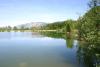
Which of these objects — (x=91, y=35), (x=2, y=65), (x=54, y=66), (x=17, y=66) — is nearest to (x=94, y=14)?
(x=91, y=35)

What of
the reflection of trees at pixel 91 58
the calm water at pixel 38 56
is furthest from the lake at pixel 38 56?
the reflection of trees at pixel 91 58

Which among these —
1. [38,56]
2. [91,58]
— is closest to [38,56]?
[38,56]

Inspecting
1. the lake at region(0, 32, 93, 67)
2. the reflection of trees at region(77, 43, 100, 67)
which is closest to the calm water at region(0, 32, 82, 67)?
the lake at region(0, 32, 93, 67)

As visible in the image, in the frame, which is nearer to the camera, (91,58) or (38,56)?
(91,58)

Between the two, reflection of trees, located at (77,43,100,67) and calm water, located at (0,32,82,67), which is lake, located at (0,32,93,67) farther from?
reflection of trees, located at (77,43,100,67)

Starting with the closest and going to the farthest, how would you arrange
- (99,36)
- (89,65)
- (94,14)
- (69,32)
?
1. (99,36)
2. (94,14)
3. (89,65)
4. (69,32)

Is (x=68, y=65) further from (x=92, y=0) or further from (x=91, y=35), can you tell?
(x=92, y=0)

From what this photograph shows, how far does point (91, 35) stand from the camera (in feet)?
50.2

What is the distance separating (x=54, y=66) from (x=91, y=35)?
15.7ft

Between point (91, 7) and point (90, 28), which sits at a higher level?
point (91, 7)

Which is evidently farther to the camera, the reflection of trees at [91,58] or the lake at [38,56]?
the lake at [38,56]

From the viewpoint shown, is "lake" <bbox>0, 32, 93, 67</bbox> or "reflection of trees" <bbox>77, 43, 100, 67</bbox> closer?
"reflection of trees" <bbox>77, 43, 100, 67</bbox>

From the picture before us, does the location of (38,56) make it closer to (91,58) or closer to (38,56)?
(38,56)

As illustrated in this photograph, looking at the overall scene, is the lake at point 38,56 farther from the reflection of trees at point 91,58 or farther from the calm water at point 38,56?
the reflection of trees at point 91,58
